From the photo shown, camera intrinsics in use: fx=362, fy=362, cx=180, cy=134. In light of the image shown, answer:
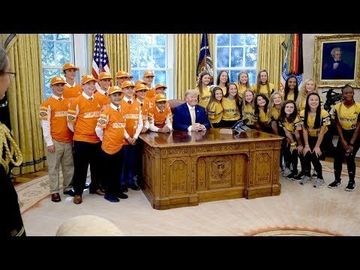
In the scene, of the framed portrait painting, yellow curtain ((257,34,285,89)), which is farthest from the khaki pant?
the framed portrait painting

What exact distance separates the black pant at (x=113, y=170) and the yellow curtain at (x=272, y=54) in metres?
4.79

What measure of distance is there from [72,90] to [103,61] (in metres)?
1.95

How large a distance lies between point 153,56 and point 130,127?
12.0 feet

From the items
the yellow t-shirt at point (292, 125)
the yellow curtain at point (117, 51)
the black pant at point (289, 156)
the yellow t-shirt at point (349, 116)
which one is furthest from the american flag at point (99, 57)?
the yellow t-shirt at point (349, 116)

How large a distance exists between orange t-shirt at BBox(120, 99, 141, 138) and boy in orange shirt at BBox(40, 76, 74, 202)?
2.32ft

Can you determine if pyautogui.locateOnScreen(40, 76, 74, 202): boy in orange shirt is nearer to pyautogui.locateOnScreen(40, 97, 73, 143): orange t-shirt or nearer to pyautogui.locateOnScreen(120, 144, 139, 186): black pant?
pyautogui.locateOnScreen(40, 97, 73, 143): orange t-shirt

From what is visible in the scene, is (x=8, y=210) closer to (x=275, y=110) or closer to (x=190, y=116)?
(x=190, y=116)

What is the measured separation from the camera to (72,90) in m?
4.94

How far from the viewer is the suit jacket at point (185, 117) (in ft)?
16.8

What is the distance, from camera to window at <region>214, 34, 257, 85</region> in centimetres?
828

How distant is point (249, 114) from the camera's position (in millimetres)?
5750
